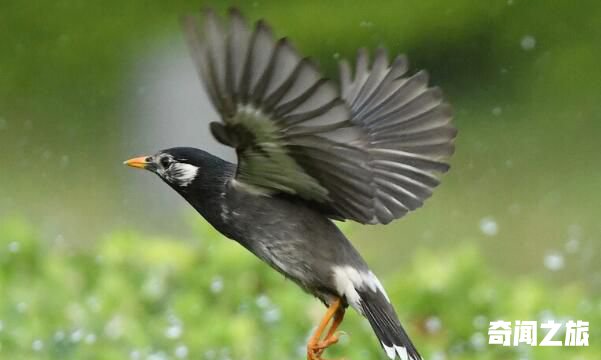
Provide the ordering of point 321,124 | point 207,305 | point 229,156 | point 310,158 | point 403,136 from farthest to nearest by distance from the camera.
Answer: point 229,156 → point 207,305 → point 403,136 → point 310,158 → point 321,124

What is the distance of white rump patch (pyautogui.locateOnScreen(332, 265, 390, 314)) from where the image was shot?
12.5 ft

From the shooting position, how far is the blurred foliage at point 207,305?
15.8 ft

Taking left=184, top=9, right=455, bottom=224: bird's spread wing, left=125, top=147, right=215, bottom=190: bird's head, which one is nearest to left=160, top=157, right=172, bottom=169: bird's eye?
left=125, top=147, right=215, bottom=190: bird's head

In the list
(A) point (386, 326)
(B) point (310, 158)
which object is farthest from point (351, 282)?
(B) point (310, 158)

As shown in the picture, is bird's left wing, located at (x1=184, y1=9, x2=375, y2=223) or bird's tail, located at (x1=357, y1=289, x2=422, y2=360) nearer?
bird's left wing, located at (x1=184, y1=9, x2=375, y2=223)

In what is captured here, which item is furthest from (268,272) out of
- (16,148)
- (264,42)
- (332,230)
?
(16,148)

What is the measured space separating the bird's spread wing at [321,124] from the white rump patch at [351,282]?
143 millimetres

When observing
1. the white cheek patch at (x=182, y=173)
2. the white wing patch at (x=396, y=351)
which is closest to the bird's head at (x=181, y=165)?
the white cheek patch at (x=182, y=173)

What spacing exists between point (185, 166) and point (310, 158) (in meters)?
0.42

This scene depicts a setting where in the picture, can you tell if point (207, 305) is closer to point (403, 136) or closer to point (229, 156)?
point (403, 136)

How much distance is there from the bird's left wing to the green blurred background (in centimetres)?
125

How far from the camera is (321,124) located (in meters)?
3.42

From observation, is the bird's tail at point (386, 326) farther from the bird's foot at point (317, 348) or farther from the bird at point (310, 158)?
the bird's foot at point (317, 348)

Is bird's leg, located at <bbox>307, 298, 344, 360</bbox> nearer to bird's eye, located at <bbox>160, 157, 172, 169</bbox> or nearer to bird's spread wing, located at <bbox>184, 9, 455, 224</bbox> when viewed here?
bird's spread wing, located at <bbox>184, 9, 455, 224</bbox>
